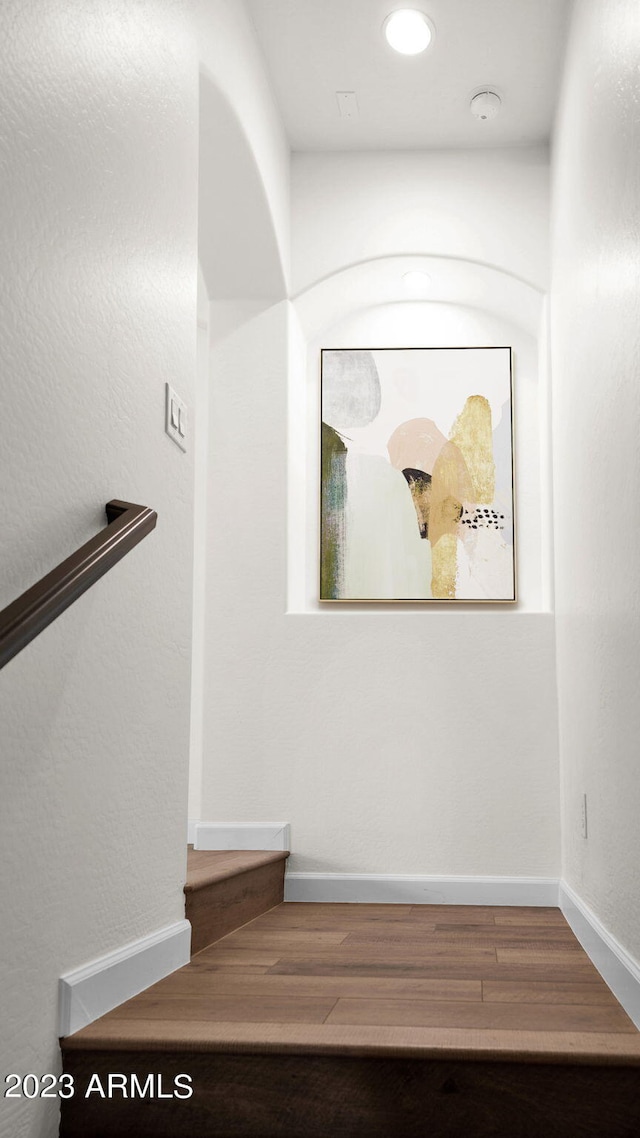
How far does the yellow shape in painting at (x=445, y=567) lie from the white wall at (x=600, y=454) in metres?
0.42

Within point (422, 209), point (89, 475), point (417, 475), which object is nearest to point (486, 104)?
point (422, 209)

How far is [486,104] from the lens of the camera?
3367mm

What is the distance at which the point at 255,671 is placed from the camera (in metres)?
3.47

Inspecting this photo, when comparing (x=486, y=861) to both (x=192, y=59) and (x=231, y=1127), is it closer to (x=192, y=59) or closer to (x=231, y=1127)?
(x=231, y=1127)

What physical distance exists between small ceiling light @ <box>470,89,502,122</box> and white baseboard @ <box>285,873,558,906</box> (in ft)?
A: 8.67

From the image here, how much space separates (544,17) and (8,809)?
2832 millimetres

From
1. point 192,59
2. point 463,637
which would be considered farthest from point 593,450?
point 192,59

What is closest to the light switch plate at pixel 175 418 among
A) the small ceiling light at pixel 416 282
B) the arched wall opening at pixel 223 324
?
the arched wall opening at pixel 223 324

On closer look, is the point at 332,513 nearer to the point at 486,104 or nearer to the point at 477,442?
the point at 477,442

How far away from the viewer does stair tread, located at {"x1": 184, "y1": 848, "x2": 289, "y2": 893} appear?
2436 millimetres

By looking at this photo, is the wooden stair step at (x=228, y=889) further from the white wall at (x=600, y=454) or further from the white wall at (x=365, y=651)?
the white wall at (x=600, y=454)

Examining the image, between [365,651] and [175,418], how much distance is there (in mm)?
1481

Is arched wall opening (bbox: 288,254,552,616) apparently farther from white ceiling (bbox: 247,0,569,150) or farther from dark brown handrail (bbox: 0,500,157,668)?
dark brown handrail (bbox: 0,500,157,668)

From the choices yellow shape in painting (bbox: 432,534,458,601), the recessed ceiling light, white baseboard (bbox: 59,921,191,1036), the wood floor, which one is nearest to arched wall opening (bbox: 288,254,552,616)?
A: yellow shape in painting (bbox: 432,534,458,601)
